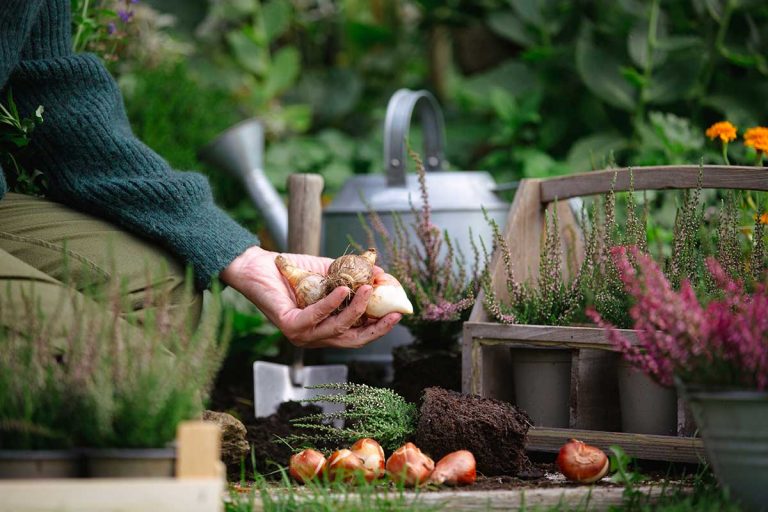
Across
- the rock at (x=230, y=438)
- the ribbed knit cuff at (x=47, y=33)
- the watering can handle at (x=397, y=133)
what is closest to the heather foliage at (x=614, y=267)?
the rock at (x=230, y=438)

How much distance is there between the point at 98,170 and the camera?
2057 millimetres

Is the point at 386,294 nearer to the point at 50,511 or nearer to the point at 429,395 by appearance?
the point at 429,395

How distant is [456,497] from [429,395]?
34cm

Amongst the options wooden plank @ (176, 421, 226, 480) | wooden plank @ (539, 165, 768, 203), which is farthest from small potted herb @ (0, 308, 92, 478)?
wooden plank @ (539, 165, 768, 203)

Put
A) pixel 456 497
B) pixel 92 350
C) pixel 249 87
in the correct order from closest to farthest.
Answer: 1. pixel 92 350
2. pixel 456 497
3. pixel 249 87

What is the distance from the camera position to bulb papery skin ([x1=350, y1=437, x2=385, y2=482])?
1772 mm

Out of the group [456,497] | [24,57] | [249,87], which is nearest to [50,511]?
[456,497]

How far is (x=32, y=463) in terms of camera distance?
4.12ft

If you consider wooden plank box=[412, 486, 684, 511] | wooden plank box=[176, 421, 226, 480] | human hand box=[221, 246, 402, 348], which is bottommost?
wooden plank box=[412, 486, 684, 511]

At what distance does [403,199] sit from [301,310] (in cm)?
111

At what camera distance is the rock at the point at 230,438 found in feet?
6.42

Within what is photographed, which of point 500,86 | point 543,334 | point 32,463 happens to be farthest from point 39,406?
point 500,86

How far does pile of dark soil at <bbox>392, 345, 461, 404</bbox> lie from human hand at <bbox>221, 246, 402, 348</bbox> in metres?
0.44

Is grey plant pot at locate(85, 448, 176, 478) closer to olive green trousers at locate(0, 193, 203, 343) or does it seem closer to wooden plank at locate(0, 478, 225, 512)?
wooden plank at locate(0, 478, 225, 512)
